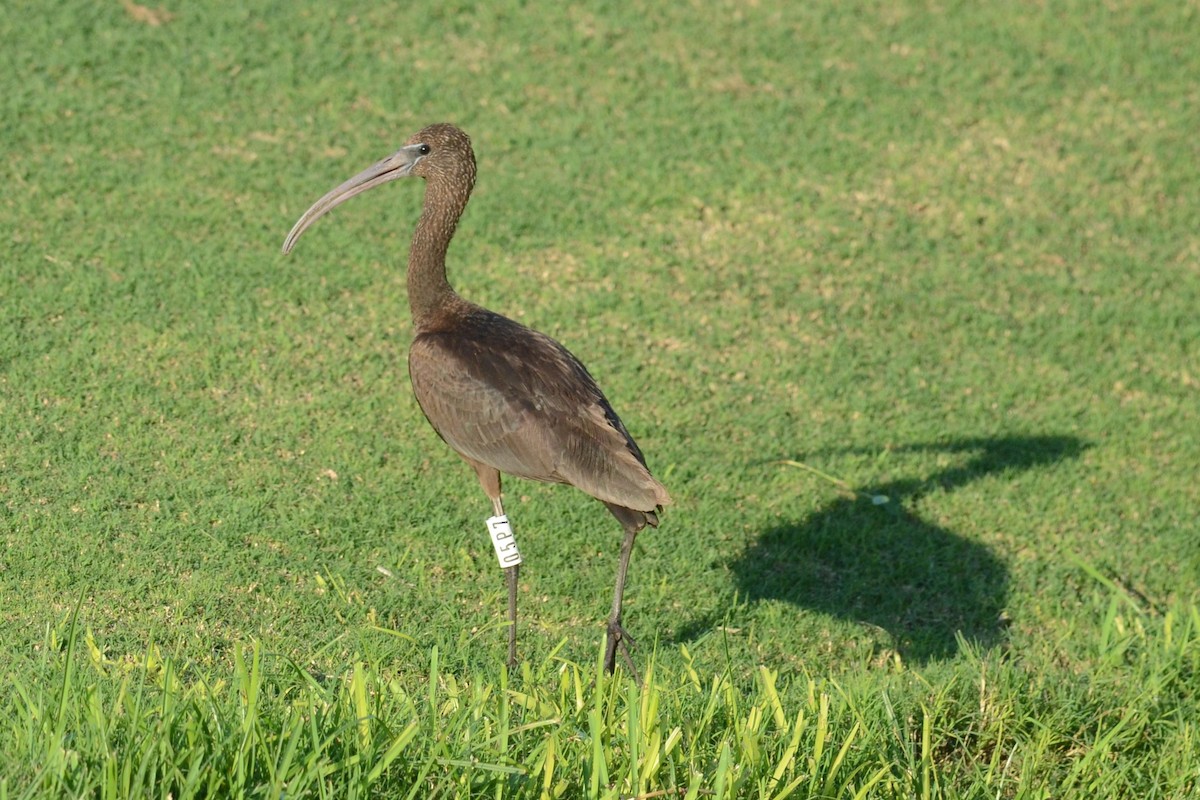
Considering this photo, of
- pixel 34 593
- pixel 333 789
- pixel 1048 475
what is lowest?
pixel 1048 475

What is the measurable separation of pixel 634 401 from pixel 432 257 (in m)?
1.87

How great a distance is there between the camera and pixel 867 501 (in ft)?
23.7

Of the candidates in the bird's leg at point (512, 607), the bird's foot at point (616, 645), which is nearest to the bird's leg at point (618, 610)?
the bird's foot at point (616, 645)

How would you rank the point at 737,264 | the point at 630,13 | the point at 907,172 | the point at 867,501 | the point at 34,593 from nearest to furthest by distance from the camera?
the point at 34,593, the point at 867,501, the point at 737,264, the point at 907,172, the point at 630,13

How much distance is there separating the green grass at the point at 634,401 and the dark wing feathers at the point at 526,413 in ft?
2.23

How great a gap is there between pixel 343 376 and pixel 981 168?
4.84 metres

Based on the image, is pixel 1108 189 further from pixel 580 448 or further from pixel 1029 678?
pixel 580 448

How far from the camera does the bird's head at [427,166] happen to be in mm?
5973

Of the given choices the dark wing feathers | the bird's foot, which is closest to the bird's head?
the dark wing feathers

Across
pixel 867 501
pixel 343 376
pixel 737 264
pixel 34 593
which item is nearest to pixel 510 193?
pixel 737 264

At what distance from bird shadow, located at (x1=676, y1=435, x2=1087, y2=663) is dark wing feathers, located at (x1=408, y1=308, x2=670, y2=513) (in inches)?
40.1

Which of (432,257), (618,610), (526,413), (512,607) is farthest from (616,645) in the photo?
(432,257)

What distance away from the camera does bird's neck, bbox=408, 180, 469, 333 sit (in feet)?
19.6

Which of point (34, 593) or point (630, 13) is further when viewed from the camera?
point (630, 13)
